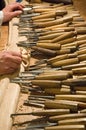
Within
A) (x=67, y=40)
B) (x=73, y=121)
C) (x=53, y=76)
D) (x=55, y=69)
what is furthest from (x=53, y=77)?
(x=67, y=40)

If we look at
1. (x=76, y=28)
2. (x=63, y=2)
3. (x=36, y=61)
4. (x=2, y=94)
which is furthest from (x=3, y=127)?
(x=63, y=2)

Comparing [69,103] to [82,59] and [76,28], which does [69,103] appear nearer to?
[82,59]

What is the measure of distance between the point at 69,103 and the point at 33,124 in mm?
186

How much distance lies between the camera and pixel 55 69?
1.59m

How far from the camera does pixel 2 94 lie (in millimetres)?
1451

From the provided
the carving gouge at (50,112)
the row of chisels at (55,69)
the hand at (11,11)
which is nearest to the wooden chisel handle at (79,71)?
the row of chisels at (55,69)

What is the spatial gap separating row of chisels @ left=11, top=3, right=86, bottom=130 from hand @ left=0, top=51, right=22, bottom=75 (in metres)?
0.07

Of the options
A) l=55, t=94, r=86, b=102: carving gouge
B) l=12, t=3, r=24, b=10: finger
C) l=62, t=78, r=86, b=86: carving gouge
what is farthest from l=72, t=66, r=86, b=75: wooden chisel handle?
l=12, t=3, r=24, b=10: finger

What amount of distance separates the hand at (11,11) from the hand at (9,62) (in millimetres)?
811

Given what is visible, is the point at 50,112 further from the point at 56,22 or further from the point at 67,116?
the point at 56,22

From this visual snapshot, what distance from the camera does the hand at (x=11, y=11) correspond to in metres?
2.41

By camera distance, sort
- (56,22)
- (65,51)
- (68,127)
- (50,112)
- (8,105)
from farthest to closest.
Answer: (56,22) < (65,51) < (8,105) < (50,112) < (68,127)

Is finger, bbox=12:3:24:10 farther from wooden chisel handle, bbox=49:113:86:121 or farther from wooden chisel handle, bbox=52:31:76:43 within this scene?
wooden chisel handle, bbox=49:113:86:121

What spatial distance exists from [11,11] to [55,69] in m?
1.07
